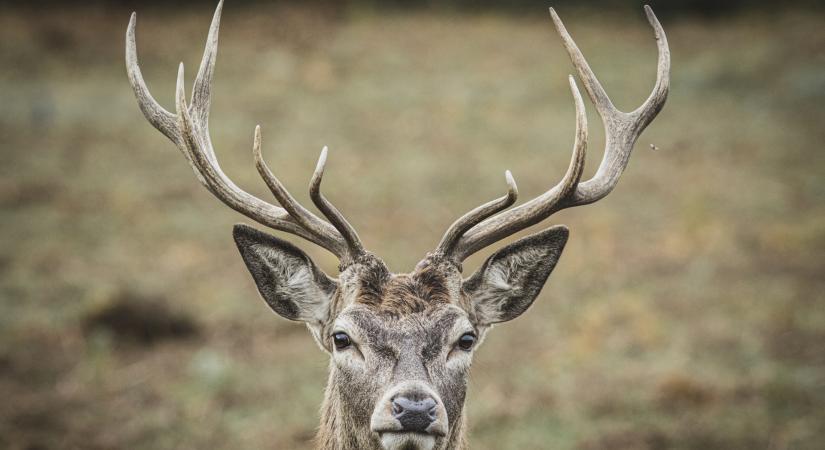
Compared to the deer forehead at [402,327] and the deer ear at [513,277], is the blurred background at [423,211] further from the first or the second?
the deer forehead at [402,327]

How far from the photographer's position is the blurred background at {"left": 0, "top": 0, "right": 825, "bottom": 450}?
7.82 meters

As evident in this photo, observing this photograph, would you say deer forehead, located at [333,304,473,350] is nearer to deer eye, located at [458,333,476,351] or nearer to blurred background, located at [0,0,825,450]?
deer eye, located at [458,333,476,351]

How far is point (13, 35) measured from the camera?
2206cm

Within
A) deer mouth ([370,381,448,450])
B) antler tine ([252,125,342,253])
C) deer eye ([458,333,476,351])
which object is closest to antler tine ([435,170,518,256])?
deer eye ([458,333,476,351])

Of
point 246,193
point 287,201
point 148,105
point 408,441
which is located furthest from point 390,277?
point 148,105

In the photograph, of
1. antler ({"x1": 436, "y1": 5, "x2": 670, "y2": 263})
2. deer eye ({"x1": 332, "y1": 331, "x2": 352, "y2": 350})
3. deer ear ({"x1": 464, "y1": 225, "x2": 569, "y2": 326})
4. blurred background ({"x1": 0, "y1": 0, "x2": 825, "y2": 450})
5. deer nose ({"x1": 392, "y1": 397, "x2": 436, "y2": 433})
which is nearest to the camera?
deer nose ({"x1": 392, "y1": 397, "x2": 436, "y2": 433})

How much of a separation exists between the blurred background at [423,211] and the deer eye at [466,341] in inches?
121

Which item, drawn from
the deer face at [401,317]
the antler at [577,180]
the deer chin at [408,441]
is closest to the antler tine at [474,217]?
the antler at [577,180]

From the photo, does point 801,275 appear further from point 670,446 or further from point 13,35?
point 13,35

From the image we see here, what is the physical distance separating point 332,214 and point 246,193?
52 centimetres

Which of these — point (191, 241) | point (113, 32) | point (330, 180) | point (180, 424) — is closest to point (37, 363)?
point (180, 424)

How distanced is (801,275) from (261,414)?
710 cm

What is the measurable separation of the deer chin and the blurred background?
358 cm

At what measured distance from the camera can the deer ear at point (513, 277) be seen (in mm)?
4660
